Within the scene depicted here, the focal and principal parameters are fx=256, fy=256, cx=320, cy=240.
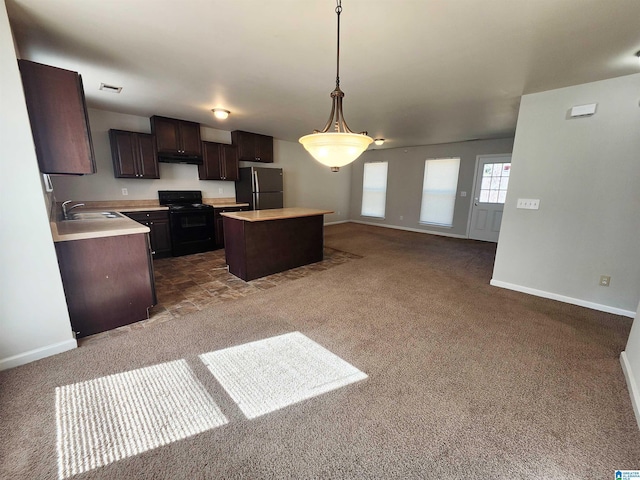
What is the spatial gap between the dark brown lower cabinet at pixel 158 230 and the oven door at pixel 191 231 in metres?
0.08

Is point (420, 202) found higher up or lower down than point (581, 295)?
higher up

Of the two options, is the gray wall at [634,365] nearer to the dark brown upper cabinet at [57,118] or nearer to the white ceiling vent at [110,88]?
the dark brown upper cabinet at [57,118]

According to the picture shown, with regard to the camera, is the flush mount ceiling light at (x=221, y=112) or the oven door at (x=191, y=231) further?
the oven door at (x=191, y=231)

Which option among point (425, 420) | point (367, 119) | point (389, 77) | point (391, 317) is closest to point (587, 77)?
point (389, 77)

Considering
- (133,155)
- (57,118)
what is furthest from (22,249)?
(133,155)

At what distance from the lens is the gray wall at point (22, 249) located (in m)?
1.66

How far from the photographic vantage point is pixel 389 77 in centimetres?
269

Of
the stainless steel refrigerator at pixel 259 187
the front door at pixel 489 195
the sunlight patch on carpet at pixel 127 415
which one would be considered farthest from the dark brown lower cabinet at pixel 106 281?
the front door at pixel 489 195

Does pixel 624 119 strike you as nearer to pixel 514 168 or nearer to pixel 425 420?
pixel 514 168

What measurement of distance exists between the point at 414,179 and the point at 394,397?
6633mm

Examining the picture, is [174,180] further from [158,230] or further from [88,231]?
[88,231]

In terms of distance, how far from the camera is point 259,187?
5.50 meters

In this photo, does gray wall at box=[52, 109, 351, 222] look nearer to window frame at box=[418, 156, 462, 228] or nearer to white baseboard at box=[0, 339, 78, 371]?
window frame at box=[418, 156, 462, 228]

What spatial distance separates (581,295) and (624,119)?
190 centimetres
